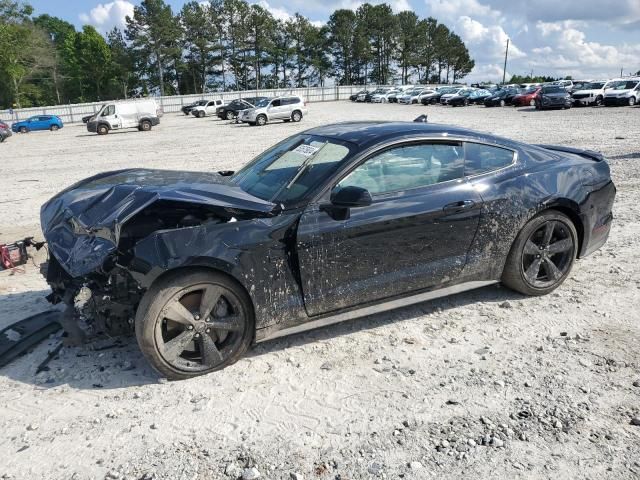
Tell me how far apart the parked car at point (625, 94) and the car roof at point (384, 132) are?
32.6 meters

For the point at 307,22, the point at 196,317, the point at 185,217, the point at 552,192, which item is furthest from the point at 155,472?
the point at 307,22

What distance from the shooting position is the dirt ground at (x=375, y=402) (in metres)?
2.67

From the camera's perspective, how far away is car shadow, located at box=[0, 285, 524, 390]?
347 centimetres

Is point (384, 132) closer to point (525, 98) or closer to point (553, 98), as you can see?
point (553, 98)

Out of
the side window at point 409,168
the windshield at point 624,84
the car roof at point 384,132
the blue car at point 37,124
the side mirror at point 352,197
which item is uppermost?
the windshield at point 624,84

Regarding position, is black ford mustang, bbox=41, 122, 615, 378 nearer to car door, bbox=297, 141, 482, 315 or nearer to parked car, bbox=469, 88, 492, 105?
car door, bbox=297, 141, 482, 315

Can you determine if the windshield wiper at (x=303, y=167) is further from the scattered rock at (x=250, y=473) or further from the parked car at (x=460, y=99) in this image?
the parked car at (x=460, y=99)

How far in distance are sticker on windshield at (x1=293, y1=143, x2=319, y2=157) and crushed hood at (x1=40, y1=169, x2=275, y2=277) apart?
1.99 feet

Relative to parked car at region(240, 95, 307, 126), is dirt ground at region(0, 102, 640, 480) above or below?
below

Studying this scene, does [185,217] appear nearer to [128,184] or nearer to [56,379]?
[128,184]

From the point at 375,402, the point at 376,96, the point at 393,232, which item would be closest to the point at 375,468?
the point at 375,402

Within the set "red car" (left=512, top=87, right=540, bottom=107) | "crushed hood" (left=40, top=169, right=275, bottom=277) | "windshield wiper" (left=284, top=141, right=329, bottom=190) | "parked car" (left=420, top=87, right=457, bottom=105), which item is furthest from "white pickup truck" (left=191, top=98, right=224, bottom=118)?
"windshield wiper" (left=284, top=141, right=329, bottom=190)

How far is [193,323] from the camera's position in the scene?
3.35 meters

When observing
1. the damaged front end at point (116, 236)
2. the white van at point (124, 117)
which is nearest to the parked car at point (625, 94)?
the white van at point (124, 117)
